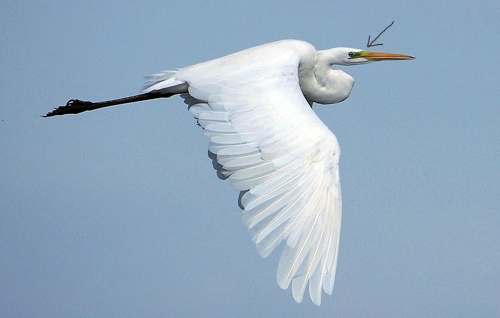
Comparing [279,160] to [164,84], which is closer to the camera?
[279,160]

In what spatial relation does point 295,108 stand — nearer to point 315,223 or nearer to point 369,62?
point 315,223

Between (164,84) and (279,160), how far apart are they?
2.31 meters

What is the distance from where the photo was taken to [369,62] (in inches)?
381

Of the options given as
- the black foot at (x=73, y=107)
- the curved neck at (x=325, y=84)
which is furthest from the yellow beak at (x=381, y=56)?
the black foot at (x=73, y=107)

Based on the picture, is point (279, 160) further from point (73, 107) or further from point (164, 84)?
point (73, 107)

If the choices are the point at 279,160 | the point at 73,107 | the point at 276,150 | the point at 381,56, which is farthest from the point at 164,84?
the point at 381,56

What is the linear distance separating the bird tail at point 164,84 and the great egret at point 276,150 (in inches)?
0.5

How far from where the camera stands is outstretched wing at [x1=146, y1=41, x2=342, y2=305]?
20.7 feet

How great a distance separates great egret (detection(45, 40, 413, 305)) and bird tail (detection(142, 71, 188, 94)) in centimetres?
1

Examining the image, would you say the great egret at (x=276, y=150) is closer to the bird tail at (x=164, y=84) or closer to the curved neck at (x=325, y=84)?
the bird tail at (x=164, y=84)

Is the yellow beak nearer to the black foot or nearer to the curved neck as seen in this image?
the curved neck

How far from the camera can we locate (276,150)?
6930 mm

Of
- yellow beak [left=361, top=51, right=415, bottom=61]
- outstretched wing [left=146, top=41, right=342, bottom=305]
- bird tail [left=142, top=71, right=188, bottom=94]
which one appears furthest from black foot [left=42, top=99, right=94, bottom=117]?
yellow beak [left=361, top=51, right=415, bottom=61]

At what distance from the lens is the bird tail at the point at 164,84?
865 centimetres
